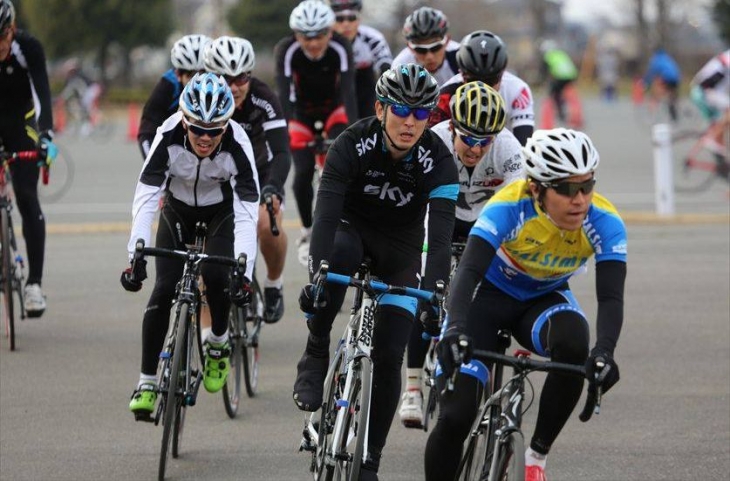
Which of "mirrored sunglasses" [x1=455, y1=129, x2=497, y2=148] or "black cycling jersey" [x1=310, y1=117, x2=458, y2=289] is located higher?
"mirrored sunglasses" [x1=455, y1=129, x2=497, y2=148]

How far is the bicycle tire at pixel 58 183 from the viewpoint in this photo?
2080 centimetres

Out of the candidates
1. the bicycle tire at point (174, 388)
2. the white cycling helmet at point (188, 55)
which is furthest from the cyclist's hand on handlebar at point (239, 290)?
the white cycling helmet at point (188, 55)

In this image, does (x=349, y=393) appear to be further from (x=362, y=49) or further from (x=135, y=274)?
(x=362, y=49)

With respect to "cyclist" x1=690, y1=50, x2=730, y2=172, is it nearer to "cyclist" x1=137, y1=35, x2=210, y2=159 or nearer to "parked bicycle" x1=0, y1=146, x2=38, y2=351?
"cyclist" x1=137, y1=35, x2=210, y2=159

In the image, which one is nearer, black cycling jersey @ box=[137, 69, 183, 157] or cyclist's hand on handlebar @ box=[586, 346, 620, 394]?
cyclist's hand on handlebar @ box=[586, 346, 620, 394]

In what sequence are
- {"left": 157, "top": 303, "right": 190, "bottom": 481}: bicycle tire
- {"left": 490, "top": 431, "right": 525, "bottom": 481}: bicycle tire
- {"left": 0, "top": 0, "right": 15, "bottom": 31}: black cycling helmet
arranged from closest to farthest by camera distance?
{"left": 490, "top": 431, "right": 525, "bottom": 481}: bicycle tire, {"left": 157, "top": 303, "right": 190, "bottom": 481}: bicycle tire, {"left": 0, "top": 0, "right": 15, "bottom": 31}: black cycling helmet

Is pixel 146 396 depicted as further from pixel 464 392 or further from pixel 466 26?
pixel 466 26

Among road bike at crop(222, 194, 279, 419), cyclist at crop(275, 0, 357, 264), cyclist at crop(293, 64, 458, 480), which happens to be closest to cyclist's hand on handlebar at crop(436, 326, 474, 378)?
cyclist at crop(293, 64, 458, 480)

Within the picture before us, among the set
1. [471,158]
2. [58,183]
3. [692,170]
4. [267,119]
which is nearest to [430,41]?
[267,119]

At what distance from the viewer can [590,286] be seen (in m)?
12.9

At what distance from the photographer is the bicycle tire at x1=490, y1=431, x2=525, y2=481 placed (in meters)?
5.03

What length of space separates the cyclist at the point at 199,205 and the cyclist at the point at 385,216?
28.9 inches

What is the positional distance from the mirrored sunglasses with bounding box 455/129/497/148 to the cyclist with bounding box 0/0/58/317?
13.3 ft

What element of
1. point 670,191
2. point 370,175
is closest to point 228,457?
point 370,175
